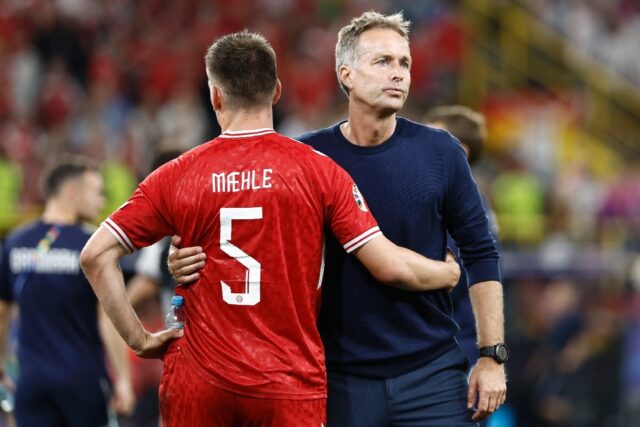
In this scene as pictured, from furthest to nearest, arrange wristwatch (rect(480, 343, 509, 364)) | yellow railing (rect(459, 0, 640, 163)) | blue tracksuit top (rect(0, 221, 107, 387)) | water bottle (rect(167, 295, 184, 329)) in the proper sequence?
1. yellow railing (rect(459, 0, 640, 163))
2. blue tracksuit top (rect(0, 221, 107, 387))
3. wristwatch (rect(480, 343, 509, 364))
4. water bottle (rect(167, 295, 184, 329))

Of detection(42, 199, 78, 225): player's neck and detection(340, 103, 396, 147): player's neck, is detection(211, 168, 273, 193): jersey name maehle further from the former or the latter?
detection(42, 199, 78, 225): player's neck

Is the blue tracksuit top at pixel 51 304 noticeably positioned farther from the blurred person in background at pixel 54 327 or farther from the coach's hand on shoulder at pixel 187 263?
the coach's hand on shoulder at pixel 187 263

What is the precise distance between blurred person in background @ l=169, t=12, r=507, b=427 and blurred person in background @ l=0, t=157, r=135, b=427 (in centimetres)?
275

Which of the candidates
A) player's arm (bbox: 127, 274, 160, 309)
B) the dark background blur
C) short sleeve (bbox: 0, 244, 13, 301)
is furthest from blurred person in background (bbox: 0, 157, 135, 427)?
the dark background blur

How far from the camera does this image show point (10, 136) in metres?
14.5

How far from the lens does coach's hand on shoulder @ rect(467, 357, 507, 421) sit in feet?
15.3

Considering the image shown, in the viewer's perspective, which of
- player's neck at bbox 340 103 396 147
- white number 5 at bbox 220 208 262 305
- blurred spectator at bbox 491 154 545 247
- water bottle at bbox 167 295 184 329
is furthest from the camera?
blurred spectator at bbox 491 154 545 247

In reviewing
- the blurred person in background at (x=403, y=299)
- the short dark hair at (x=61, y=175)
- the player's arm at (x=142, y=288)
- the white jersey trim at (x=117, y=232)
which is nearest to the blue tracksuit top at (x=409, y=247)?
the blurred person in background at (x=403, y=299)

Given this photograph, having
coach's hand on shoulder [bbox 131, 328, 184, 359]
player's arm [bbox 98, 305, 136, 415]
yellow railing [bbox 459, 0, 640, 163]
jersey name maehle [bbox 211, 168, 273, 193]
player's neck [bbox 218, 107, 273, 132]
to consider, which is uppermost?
yellow railing [bbox 459, 0, 640, 163]

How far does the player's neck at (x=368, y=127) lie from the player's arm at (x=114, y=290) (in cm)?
109

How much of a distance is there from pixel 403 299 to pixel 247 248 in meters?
0.76

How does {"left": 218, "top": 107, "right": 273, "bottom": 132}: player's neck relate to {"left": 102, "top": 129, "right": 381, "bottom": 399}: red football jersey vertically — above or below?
above

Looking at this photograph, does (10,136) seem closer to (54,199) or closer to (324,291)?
(54,199)

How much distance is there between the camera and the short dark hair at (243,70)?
4.44 metres
